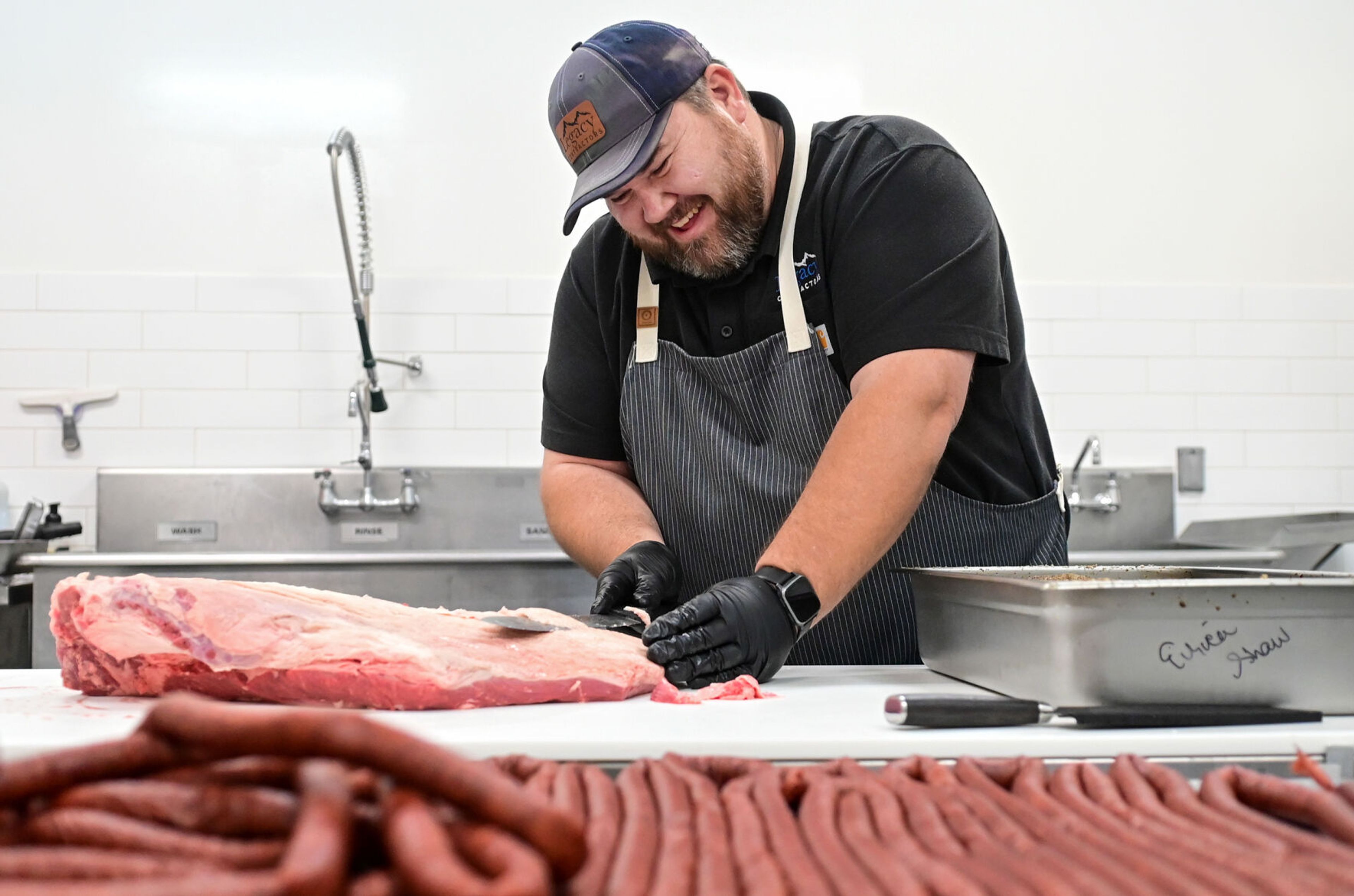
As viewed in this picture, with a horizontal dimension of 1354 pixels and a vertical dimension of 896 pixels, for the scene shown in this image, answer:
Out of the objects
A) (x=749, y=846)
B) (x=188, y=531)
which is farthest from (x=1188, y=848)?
(x=188, y=531)

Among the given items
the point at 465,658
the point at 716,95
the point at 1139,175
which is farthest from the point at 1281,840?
the point at 1139,175

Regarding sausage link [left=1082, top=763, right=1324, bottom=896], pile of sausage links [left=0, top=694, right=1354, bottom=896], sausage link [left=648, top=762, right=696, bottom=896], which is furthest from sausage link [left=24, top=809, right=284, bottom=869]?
sausage link [left=1082, top=763, right=1324, bottom=896]

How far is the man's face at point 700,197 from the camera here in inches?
76.9

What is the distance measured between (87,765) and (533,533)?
126 inches

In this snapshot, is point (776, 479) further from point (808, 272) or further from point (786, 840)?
point (786, 840)

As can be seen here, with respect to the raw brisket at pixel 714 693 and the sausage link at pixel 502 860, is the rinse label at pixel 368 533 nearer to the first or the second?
the raw brisket at pixel 714 693

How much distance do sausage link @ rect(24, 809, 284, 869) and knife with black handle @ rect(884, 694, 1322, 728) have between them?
671mm

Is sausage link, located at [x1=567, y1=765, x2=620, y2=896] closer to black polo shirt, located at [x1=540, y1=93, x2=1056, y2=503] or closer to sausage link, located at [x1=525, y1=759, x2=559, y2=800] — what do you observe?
sausage link, located at [x1=525, y1=759, x2=559, y2=800]

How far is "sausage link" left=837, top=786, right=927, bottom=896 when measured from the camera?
682 millimetres

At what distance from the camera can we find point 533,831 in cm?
62

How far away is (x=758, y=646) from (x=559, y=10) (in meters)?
3.34

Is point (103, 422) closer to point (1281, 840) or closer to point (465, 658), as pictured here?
point (465, 658)

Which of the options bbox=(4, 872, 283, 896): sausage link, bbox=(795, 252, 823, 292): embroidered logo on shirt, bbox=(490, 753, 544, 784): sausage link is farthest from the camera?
bbox=(795, 252, 823, 292): embroidered logo on shirt

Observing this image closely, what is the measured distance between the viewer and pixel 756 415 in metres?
2.03
